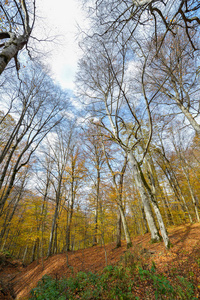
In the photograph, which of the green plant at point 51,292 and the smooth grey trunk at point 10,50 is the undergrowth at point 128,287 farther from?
the smooth grey trunk at point 10,50

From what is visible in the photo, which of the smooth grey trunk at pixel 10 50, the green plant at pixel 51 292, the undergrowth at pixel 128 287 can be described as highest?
the smooth grey trunk at pixel 10 50

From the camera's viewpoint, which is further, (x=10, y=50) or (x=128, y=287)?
(x=128, y=287)

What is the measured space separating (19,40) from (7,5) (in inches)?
64.7

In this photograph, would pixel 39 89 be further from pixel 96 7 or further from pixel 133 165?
pixel 133 165

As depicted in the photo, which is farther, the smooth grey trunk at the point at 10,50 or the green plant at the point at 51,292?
the green plant at the point at 51,292

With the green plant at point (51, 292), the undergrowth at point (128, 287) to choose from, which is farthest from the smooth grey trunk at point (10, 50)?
the green plant at point (51, 292)

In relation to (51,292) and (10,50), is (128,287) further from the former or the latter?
(10,50)

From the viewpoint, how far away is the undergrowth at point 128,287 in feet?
8.07

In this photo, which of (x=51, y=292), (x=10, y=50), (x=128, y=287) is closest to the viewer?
(x=10, y=50)

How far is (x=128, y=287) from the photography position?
310 centimetres

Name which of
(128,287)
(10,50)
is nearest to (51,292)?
(128,287)

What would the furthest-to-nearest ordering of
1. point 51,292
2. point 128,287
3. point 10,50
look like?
point 51,292, point 128,287, point 10,50

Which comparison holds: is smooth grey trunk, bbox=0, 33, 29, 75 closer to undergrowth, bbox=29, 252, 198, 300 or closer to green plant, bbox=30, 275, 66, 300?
undergrowth, bbox=29, 252, 198, 300

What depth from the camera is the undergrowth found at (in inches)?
96.9
